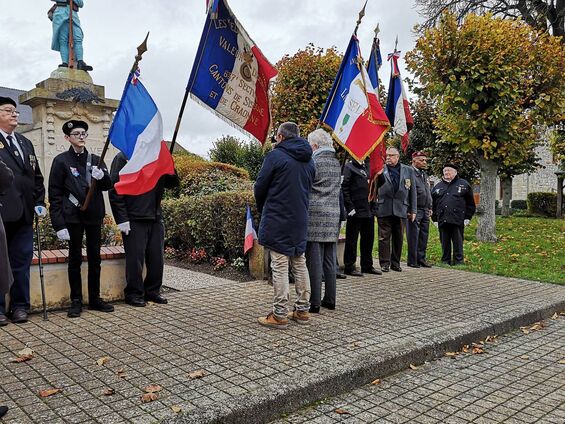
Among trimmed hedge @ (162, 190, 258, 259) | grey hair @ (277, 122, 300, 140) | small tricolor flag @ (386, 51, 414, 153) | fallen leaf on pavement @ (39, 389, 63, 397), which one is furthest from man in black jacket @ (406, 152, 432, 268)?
fallen leaf on pavement @ (39, 389, 63, 397)

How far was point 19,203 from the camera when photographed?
5.09 metres

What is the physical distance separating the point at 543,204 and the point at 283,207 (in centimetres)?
2492

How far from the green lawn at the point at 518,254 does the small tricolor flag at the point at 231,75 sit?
580cm

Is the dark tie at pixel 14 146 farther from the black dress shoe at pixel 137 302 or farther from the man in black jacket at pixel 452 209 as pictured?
the man in black jacket at pixel 452 209

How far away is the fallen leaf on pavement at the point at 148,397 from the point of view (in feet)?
11.1

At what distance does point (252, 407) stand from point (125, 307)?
300cm

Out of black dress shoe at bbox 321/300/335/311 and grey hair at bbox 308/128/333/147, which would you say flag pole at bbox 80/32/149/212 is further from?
black dress shoe at bbox 321/300/335/311

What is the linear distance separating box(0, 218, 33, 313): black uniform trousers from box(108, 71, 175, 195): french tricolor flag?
1.01 meters

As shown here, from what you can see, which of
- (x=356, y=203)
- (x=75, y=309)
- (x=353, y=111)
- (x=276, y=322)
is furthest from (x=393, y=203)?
(x=75, y=309)

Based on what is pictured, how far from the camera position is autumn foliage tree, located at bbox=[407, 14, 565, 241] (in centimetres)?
1162

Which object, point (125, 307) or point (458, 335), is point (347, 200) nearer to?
point (458, 335)

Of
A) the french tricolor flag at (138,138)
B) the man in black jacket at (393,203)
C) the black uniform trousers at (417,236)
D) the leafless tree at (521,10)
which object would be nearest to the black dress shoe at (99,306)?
the french tricolor flag at (138,138)

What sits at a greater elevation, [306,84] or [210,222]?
[306,84]

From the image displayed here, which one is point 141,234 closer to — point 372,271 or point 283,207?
point 283,207
